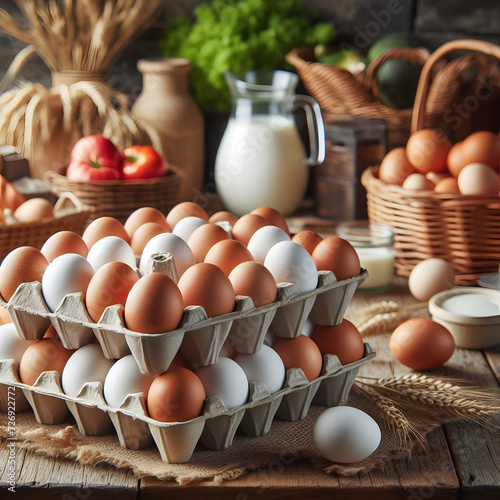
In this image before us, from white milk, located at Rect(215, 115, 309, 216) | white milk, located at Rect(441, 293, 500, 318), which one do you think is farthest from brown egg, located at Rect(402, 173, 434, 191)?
white milk, located at Rect(215, 115, 309, 216)

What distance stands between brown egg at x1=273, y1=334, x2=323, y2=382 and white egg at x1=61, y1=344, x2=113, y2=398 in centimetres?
19

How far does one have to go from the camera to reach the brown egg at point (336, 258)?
35.3 inches

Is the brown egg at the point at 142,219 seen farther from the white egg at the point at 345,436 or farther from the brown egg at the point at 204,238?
the white egg at the point at 345,436

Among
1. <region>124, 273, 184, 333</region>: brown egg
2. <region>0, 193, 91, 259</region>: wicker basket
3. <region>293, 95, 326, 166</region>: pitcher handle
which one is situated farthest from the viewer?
<region>293, 95, 326, 166</region>: pitcher handle

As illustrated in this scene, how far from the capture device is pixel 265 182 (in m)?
1.71

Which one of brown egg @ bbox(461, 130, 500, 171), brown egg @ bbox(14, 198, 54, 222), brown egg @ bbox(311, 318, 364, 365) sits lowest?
brown egg @ bbox(311, 318, 364, 365)

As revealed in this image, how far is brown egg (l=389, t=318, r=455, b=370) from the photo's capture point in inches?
40.6

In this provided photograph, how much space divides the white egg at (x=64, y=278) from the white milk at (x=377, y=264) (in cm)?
67

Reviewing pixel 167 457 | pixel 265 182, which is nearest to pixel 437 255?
pixel 265 182

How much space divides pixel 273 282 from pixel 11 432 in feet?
1.09

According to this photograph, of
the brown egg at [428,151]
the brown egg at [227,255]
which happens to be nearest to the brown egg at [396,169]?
the brown egg at [428,151]

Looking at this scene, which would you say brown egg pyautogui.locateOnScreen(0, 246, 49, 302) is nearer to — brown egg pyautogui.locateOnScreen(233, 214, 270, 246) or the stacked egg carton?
the stacked egg carton

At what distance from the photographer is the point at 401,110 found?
1784 mm

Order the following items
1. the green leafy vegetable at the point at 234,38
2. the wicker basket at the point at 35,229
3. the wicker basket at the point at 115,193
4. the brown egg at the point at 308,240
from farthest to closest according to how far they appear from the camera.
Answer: the green leafy vegetable at the point at 234,38, the wicker basket at the point at 115,193, the wicker basket at the point at 35,229, the brown egg at the point at 308,240
